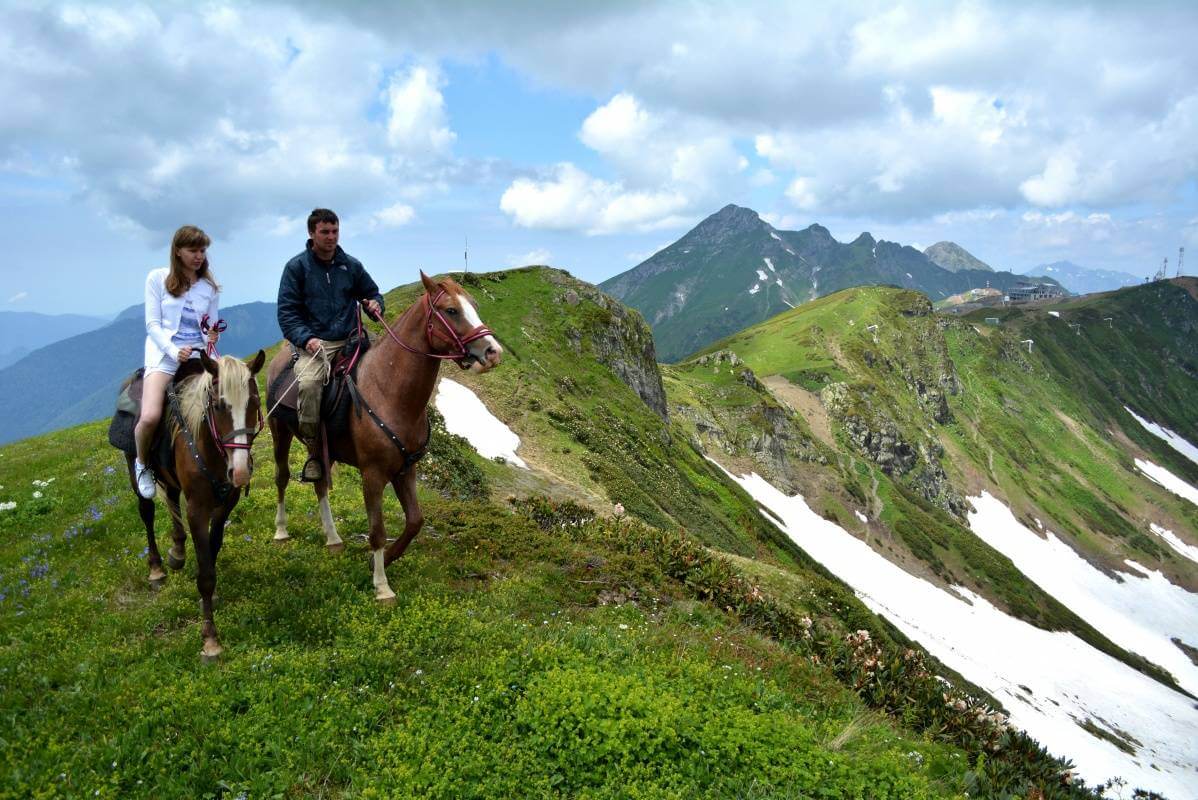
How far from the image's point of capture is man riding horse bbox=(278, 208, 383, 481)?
29.9 ft

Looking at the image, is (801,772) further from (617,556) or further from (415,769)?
(617,556)

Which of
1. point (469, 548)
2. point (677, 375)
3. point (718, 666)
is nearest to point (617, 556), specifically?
point (469, 548)

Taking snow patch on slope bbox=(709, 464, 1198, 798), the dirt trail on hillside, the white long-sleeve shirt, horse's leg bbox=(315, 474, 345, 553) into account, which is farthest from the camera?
the dirt trail on hillside

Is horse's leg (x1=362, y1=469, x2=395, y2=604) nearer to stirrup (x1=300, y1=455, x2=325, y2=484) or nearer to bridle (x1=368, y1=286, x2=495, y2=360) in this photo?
stirrup (x1=300, y1=455, x2=325, y2=484)

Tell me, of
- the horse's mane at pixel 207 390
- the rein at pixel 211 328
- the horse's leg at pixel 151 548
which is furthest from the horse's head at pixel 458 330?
the horse's leg at pixel 151 548

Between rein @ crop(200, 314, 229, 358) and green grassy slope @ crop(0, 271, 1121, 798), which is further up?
rein @ crop(200, 314, 229, 358)

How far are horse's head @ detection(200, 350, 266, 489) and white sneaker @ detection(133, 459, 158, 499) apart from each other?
91.1 inches

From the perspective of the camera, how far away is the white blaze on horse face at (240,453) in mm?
6910

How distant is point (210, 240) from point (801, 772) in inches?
399

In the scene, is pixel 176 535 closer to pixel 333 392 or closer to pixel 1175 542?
pixel 333 392

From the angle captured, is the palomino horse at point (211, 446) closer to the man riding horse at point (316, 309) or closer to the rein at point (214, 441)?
the rein at point (214, 441)

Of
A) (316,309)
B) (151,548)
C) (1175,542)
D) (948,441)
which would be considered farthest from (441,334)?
(1175,542)

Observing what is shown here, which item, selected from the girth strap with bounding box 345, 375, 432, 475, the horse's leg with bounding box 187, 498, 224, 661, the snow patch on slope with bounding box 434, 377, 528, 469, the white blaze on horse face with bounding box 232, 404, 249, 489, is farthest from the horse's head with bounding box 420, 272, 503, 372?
the snow patch on slope with bounding box 434, 377, 528, 469

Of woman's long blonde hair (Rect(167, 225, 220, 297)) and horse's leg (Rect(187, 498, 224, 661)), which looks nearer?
horse's leg (Rect(187, 498, 224, 661))
